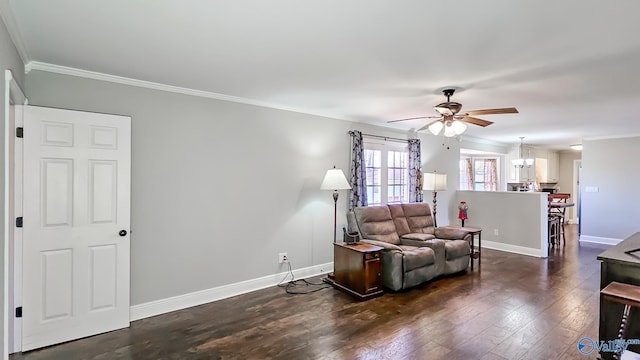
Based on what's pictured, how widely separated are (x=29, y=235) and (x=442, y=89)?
419 centimetres

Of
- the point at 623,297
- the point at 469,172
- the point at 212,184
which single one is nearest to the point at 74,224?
the point at 212,184

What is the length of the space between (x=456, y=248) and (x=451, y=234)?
0.35 meters

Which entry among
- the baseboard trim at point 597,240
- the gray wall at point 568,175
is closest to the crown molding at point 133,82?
the baseboard trim at point 597,240

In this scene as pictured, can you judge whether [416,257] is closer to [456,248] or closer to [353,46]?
[456,248]

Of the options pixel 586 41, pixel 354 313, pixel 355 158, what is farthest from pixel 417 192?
pixel 586 41

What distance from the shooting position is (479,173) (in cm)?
898

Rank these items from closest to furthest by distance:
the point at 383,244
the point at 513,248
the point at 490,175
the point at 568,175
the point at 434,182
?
the point at 383,244 → the point at 434,182 → the point at 513,248 → the point at 490,175 → the point at 568,175

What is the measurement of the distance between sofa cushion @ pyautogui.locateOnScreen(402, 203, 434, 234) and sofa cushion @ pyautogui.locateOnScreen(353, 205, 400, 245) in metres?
0.44

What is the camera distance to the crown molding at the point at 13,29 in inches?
75.0

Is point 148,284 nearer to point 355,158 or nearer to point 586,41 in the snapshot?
point 355,158

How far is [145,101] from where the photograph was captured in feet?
11.2

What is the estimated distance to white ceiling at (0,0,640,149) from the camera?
1941 millimetres

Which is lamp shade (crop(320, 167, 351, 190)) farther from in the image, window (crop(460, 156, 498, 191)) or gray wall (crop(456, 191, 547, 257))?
window (crop(460, 156, 498, 191))

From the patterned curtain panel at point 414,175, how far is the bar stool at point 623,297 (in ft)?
12.1
